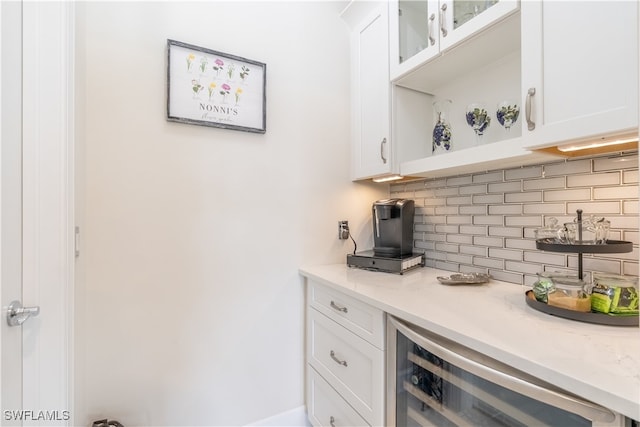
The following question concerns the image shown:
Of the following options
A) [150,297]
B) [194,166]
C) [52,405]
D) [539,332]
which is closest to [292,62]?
[194,166]

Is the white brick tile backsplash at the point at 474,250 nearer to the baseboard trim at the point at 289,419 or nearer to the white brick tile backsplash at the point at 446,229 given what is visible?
the white brick tile backsplash at the point at 446,229

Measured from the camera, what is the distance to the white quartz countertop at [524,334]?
0.57 m

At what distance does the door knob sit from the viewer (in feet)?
2.70

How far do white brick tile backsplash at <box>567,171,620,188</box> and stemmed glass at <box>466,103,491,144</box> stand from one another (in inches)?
15.7

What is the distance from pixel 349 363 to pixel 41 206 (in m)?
1.26

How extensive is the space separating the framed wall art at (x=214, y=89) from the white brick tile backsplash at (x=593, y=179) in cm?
142

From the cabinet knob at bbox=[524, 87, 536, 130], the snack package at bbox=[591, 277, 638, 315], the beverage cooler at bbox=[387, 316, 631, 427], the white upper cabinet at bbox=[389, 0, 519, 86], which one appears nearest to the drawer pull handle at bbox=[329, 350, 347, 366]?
the beverage cooler at bbox=[387, 316, 631, 427]

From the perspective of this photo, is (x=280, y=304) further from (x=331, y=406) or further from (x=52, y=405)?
(x=52, y=405)

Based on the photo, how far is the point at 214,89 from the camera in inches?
60.1

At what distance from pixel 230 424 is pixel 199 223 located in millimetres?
1052

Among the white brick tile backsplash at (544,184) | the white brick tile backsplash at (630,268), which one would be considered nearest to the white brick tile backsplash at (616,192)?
the white brick tile backsplash at (544,184)

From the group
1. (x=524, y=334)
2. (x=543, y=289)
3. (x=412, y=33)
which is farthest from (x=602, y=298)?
(x=412, y=33)

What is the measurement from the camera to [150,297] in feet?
4.60

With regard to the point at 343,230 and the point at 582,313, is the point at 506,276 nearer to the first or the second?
the point at 582,313
